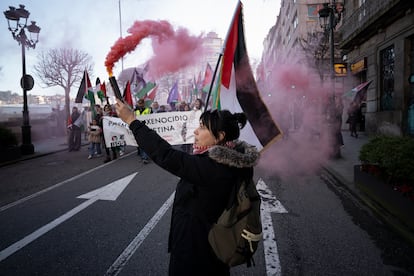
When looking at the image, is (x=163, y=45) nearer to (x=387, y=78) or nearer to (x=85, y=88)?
(x=85, y=88)

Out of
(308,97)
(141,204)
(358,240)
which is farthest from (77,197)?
(308,97)

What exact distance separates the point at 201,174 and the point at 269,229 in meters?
2.76

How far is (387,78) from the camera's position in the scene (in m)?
Answer: 13.7

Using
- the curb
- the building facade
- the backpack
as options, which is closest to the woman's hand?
the backpack

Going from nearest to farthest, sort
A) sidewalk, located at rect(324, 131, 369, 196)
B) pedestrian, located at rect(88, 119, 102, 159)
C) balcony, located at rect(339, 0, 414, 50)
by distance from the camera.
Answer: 1. sidewalk, located at rect(324, 131, 369, 196)
2. pedestrian, located at rect(88, 119, 102, 159)
3. balcony, located at rect(339, 0, 414, 50)

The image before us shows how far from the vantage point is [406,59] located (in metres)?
11.6

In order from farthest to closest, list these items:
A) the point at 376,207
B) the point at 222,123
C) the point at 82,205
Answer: the point at 82,205
the point at 376,207
the point at 222,123

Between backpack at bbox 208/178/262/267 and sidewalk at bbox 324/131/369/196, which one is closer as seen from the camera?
backpack at bbox 208/178/262/267

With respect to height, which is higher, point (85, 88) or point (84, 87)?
point (84, 87)

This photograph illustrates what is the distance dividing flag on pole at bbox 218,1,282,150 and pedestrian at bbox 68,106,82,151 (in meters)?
11.0

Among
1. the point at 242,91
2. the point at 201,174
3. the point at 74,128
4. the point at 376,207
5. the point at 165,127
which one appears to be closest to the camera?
the point at 201,174

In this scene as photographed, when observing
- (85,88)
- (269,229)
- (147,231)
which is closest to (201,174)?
(147,231)

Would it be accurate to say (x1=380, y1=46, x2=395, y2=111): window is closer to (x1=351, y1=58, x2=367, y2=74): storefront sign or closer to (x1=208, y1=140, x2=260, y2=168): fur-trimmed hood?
(x1=351, y1=58, x2=367, y2=74): storefront sign

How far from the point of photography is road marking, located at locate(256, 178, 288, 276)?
3.01 m
